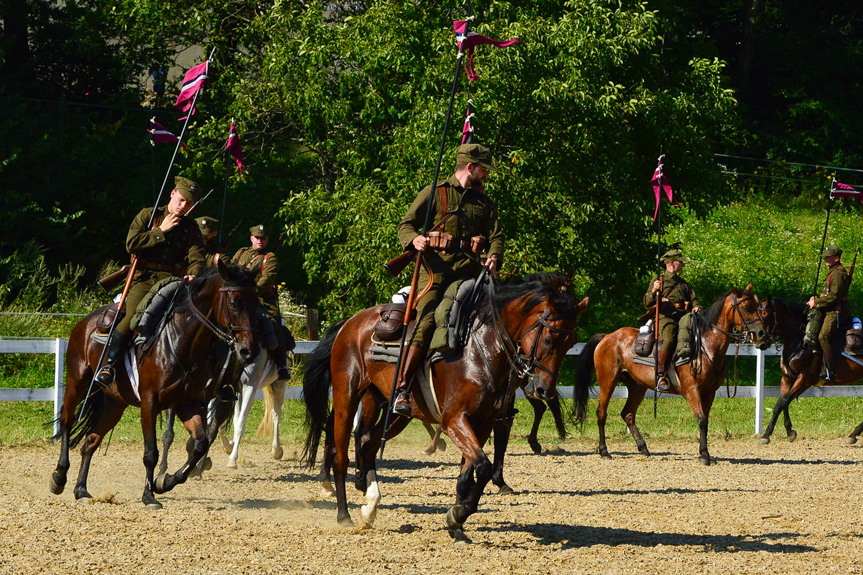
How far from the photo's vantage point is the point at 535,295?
829cm

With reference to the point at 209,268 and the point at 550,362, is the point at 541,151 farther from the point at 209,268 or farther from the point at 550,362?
the point at 550,362

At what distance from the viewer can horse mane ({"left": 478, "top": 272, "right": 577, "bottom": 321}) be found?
813 cm

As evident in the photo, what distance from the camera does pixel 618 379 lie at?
15633 mm

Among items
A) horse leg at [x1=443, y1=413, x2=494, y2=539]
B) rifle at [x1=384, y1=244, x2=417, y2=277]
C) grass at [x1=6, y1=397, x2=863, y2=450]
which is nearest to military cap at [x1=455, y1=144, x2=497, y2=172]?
rifle at [x1=384, y1=244, x2=417, y2=277]

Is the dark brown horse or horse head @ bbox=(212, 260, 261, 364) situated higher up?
horse head @ bbox=(212, 260, 261, 364)

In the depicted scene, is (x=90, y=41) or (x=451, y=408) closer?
(x=451, y=408)

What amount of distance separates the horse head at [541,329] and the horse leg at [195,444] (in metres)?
3.08

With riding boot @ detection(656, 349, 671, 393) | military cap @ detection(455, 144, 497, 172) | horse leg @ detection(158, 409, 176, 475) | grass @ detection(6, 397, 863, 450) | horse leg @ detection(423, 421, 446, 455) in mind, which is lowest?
grass @ detection(6, 397, 863, 450)

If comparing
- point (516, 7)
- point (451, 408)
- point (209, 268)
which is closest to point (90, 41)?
point (516, 7)

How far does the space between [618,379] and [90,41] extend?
17296 millimetres

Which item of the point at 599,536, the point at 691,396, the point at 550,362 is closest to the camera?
the point at 550,362

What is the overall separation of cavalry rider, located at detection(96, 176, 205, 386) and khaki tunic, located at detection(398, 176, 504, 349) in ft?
7.97

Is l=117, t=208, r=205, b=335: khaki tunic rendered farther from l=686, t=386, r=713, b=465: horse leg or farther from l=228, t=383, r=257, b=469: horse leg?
l=686, t=386, r=713, b=465: horse leg

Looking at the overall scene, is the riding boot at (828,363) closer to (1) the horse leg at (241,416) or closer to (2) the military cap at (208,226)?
(1) the horse leg at (241,416)
